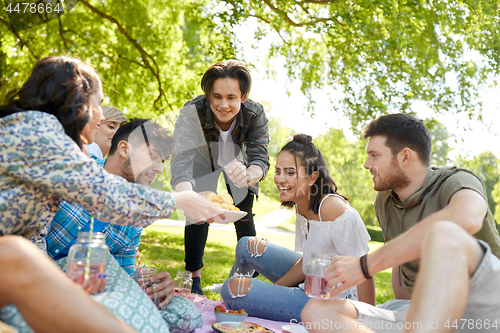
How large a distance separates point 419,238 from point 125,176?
210 centimetres

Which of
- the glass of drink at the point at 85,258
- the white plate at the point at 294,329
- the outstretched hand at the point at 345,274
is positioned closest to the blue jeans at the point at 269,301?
the white plate at the point at 294,329

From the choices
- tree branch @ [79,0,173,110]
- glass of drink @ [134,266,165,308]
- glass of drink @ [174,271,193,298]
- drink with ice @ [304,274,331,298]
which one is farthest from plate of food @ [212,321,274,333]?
tree branch @ [79,0,173,110]

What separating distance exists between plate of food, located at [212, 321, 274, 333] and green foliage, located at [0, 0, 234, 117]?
7.25 metres

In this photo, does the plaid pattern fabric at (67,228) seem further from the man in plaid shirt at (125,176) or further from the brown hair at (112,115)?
the brown hair at (112,115)

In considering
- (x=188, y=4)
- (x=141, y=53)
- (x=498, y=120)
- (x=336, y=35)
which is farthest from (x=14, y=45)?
(x=498, y=120)

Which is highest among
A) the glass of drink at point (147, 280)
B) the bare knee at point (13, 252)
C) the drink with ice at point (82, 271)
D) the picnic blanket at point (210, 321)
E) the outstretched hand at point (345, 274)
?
the bare knee at point (13, 252)

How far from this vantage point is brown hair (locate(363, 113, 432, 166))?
308 cm

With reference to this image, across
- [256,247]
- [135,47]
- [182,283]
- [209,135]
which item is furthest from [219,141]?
[135,47]

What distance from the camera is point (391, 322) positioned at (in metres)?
2.43

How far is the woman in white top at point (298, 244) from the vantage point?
11.0 feet

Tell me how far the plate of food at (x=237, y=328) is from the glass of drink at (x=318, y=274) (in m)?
0.71

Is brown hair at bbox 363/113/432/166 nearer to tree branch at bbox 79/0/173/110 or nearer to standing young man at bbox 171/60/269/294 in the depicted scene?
standing young man at bbox 171/60/269/294

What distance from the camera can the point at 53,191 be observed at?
190cm

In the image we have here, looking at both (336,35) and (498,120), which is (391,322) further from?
(498,120)
